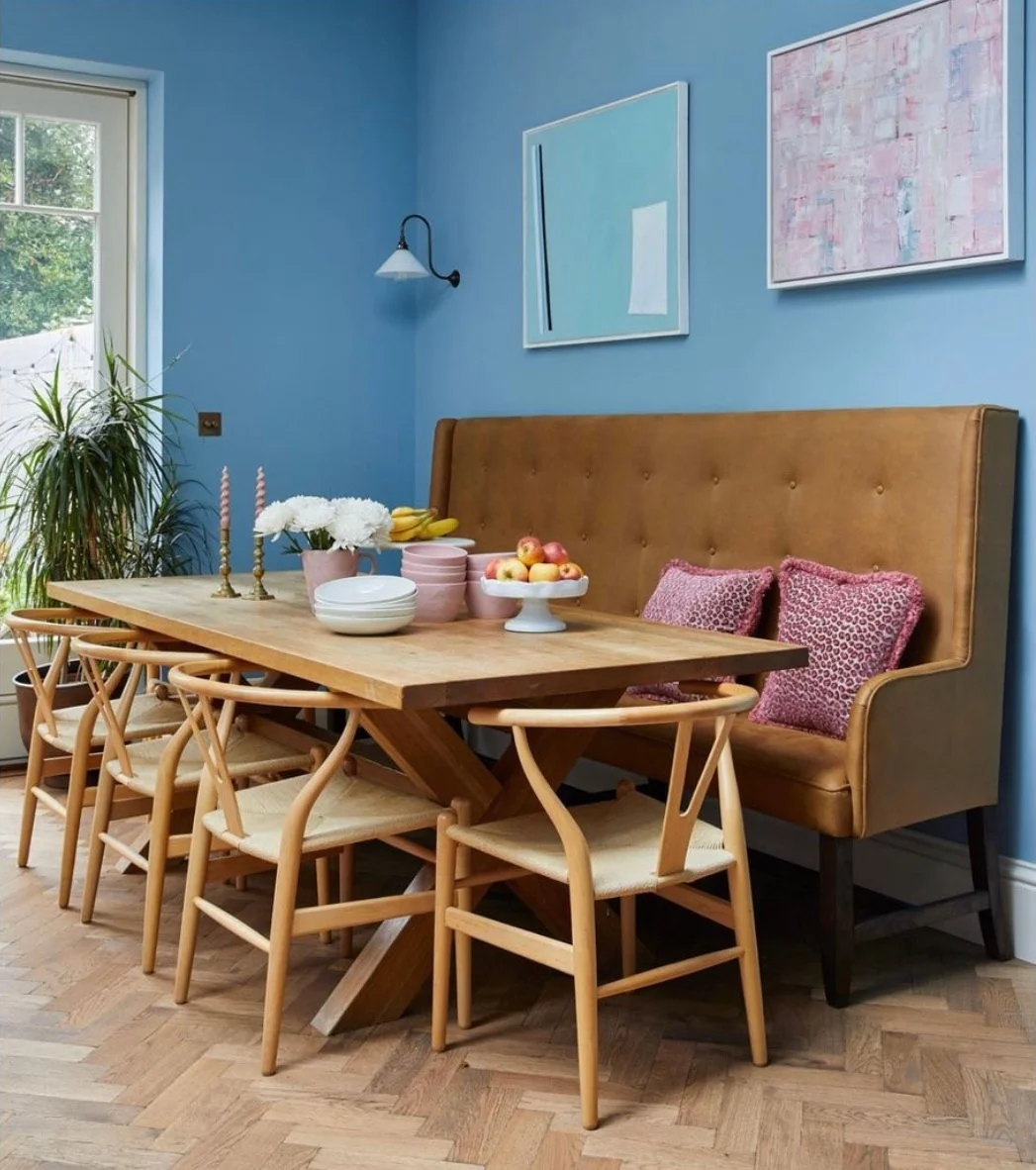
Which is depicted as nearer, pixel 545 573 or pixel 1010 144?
pixel 545 573

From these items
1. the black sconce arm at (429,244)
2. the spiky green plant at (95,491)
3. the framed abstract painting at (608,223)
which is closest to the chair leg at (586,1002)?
the framed abstract painting at (608,223)

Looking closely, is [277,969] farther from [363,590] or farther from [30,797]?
[30,797]

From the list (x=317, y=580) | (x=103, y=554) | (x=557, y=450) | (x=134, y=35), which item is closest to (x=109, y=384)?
(x=103, y=554)

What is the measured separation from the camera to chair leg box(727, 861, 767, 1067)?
2.51 meters

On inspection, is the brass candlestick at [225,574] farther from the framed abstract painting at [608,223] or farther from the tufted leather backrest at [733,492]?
the framed abstract painting at [608,223]

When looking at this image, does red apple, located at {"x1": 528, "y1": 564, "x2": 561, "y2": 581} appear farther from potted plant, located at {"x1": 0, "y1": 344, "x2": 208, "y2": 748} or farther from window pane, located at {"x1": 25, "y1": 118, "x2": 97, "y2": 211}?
window pane, located at {"x1": 25, "y1": 118, "x2": 97, "y2": 211}

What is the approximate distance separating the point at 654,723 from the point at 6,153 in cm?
348

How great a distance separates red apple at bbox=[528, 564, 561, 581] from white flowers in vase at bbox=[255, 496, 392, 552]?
479 millimetres

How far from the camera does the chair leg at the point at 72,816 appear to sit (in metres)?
3.29

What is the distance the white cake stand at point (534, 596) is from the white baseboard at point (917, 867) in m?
1.15

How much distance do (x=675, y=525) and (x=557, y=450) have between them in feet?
2.01

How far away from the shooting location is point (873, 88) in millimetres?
3408

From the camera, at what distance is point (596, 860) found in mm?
2455

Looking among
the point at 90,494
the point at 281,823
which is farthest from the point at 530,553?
the point at 90,494
